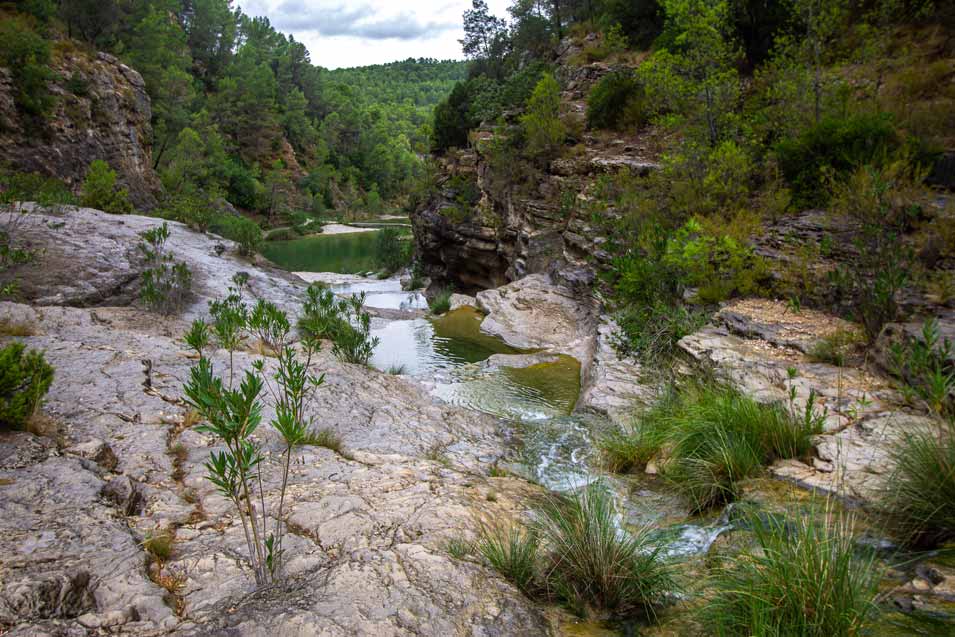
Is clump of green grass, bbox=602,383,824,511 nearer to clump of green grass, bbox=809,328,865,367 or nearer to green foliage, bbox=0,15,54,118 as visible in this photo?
clump of green grass, bbox=809,328,865,367

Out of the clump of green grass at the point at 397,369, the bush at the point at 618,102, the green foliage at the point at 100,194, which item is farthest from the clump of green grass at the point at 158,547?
the green foliage at the point at 100,194

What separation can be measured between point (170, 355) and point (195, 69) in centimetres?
8256

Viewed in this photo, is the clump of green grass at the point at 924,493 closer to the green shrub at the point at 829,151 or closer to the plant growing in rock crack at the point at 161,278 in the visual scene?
the green shrub at the point at 829,151

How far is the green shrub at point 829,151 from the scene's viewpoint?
8984mm

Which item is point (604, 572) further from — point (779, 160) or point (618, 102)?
point (618, 102)

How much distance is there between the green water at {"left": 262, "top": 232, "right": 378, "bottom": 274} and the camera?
38.2m

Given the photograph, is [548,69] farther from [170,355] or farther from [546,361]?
[170,355]

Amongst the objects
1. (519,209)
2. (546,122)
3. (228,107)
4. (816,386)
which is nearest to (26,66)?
(519,209)

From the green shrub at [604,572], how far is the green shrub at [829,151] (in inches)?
352

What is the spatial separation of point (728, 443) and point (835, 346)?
355 cm

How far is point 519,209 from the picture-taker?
21.7 m

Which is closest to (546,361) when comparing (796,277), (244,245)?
(796,277)

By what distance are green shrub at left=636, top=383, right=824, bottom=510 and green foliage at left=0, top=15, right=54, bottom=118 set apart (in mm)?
31693

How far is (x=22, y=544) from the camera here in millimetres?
2990
